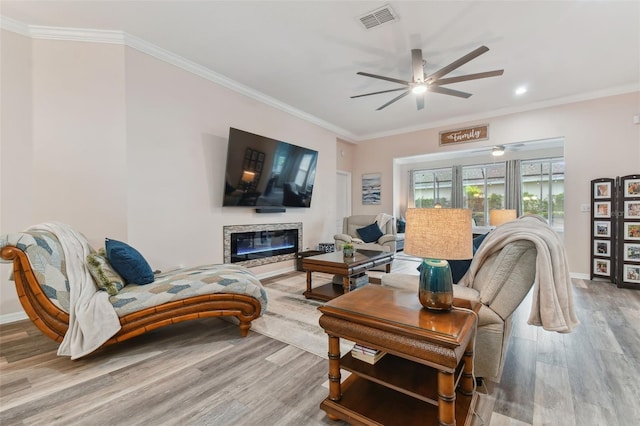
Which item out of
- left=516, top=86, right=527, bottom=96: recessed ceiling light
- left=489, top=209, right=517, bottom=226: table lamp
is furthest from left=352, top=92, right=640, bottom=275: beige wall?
left=489, top=209, right=517, bottom=226: table lamp

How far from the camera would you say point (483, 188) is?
27.0 ft

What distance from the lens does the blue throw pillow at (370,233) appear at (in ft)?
18.4

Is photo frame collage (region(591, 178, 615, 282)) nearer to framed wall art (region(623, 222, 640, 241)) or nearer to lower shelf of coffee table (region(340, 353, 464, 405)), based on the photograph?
framed wall art (region(623, 222, 640, 241))

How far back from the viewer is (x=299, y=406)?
62.4 inches

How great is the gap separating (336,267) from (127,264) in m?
1.99

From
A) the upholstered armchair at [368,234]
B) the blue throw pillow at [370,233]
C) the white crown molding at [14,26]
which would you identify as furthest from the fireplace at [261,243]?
the white crown molding at [14,26]

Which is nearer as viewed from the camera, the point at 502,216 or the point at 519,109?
the point at 502,216

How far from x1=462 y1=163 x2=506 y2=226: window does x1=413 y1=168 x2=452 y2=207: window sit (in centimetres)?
49

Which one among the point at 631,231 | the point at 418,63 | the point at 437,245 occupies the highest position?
the point at 418,63

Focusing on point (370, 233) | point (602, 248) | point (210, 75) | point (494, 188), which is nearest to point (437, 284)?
point (210, 75)

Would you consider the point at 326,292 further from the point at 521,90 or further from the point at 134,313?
the point at 521,90

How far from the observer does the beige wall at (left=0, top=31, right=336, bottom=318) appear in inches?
108

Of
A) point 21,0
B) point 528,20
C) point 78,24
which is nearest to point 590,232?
point 528,20

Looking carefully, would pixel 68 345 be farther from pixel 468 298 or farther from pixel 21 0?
pixel 21 0
